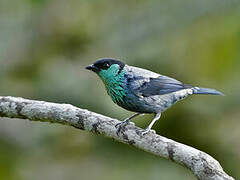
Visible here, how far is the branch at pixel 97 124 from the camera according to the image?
4004 mm

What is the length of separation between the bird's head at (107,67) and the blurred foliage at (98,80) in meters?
3.04

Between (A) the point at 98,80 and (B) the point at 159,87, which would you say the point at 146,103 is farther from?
(A) the point at 98,80

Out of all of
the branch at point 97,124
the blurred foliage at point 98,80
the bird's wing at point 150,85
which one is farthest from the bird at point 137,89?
the blurred foliage at point 98,80

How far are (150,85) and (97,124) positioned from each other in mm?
752

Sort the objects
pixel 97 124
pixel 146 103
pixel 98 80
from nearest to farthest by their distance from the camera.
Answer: pixel 97 124 → pixel 146 103 → pixel 98 80

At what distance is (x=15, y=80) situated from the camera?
910cm

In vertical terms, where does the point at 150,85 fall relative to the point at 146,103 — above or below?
above

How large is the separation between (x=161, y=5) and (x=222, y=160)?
330cm

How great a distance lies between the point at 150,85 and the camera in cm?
501

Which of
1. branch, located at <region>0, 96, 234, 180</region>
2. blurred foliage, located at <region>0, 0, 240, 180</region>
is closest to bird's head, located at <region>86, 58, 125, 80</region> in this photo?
branch, located at <region>0, 96, 234, 180</region>

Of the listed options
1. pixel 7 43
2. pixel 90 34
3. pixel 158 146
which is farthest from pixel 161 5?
pixel 158 146

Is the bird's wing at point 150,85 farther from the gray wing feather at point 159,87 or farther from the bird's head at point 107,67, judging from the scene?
the bird's head at point 107,67

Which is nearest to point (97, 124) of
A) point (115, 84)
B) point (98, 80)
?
point (115, 84)

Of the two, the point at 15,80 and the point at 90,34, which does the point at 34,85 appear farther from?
the point at 90,34
